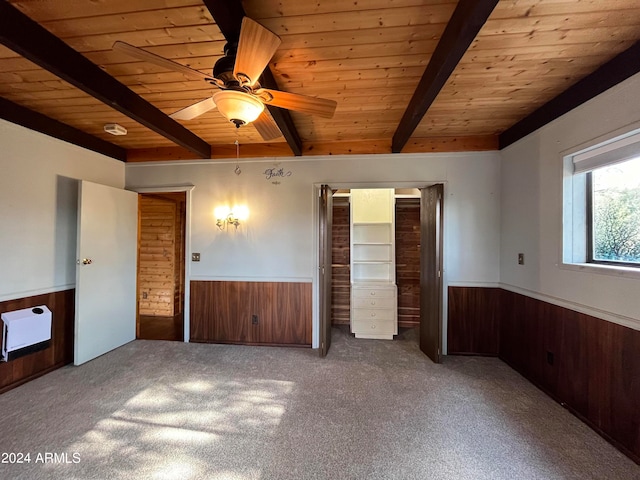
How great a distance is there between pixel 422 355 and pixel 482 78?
283cm

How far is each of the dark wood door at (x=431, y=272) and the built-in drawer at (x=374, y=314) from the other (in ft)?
1.59

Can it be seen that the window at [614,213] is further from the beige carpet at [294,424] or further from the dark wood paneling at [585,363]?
the beige carpet at [294,424]

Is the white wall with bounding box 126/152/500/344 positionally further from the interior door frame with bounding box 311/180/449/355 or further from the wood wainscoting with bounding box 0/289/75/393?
the wood wainscoting with bounding box 0/289/75/393

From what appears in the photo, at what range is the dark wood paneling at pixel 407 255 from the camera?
4.38m

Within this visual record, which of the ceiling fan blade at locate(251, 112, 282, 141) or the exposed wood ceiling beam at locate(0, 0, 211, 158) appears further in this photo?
the ceiling fan blade at locate(251, 112, 282, 141)

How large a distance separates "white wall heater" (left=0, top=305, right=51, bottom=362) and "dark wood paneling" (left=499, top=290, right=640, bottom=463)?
15.4ft

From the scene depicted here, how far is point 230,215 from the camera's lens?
3.56 m

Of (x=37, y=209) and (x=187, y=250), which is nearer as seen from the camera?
(x=37, y=209)

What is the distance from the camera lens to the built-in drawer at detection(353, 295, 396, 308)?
3.81 m

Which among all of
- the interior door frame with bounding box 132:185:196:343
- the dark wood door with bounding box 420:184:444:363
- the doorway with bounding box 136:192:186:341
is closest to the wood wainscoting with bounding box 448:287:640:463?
the dark wood door with bounding box 420:184:444:363

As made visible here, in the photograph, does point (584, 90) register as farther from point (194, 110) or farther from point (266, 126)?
point (194, 110)

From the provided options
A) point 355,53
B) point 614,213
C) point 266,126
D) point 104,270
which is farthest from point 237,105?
point 104,270

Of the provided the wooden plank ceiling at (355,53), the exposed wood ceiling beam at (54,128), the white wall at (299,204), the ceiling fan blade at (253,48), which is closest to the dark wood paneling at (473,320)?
the white wall at (299,204)

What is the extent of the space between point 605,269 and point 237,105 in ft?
8.63
